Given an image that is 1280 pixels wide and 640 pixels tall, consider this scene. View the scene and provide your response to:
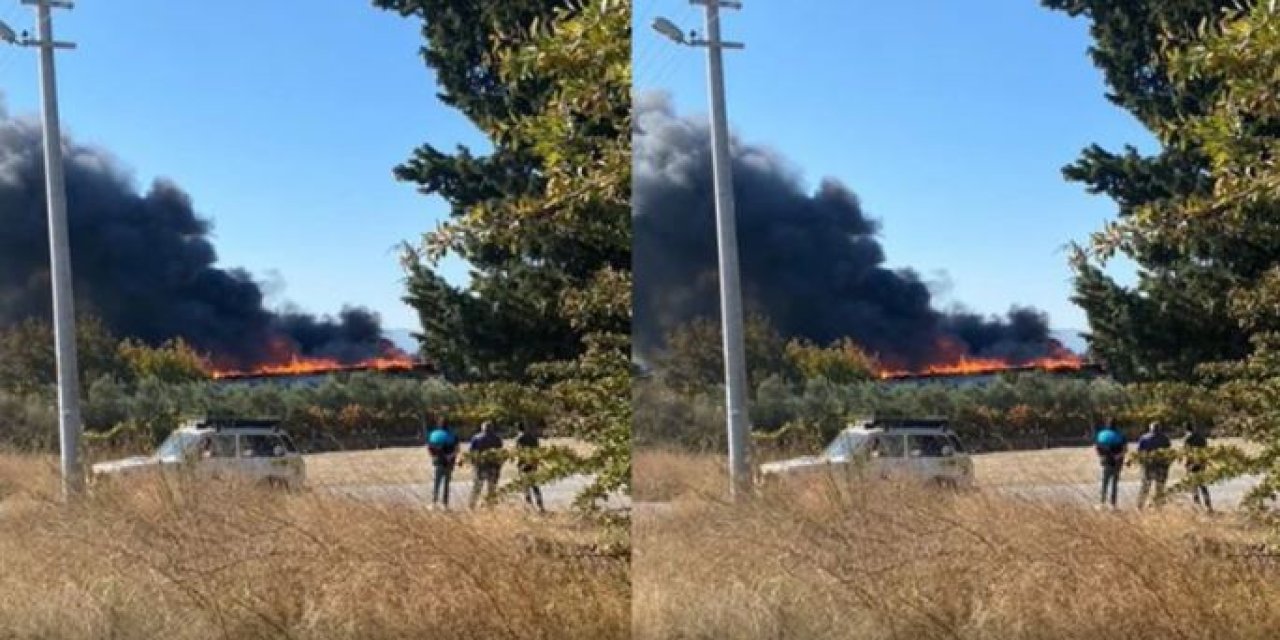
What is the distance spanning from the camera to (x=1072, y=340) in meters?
5.82

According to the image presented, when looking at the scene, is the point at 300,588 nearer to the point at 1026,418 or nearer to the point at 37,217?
the point at 37,217

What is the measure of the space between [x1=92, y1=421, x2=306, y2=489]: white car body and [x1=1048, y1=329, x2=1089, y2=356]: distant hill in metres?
2.87

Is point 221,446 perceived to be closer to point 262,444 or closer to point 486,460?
point 262,444

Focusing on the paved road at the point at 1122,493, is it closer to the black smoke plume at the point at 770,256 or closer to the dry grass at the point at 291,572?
the black smoke plume at the point at 770,256

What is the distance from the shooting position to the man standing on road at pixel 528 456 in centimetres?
579

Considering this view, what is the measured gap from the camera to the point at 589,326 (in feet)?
19.3

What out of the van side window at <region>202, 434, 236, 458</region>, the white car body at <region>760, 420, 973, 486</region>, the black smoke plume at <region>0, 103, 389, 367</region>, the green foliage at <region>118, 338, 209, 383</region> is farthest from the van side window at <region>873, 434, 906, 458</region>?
the green foliage at <region>118, 338, 209, 383</region>

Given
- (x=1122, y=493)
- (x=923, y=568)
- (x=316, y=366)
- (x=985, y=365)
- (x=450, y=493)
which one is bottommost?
(x=923, y=568)

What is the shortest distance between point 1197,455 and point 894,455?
1.14 meters

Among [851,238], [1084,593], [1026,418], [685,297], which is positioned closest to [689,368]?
[685,297]

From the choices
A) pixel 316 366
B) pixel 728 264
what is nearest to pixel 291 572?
pixel 316 366

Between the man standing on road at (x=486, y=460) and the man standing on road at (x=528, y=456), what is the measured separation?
78 mm

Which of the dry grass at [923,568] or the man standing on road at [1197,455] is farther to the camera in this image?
the man standing on road at [1197,455]

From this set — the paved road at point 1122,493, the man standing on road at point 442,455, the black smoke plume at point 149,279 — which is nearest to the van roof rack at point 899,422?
the paved road at point 1122,493
